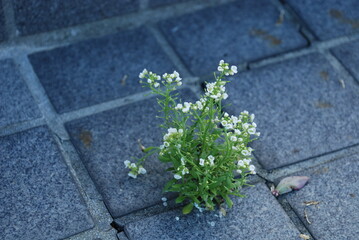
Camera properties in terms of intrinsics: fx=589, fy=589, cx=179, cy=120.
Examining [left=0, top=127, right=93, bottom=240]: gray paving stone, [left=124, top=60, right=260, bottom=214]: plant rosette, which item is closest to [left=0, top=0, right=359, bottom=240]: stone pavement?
[left=0, top=127, right=93, bottom=240]: gray paving stone

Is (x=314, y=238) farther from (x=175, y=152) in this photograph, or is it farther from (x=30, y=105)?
(x=30, y=105)

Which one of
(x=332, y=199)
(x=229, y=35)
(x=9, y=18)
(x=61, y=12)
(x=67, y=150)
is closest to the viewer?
(x=332, y=199)

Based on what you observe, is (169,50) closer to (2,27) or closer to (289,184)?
(2,27)

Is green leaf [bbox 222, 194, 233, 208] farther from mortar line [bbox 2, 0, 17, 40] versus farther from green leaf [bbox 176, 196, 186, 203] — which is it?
mortar line [bbox 2, 0, 17, 40]

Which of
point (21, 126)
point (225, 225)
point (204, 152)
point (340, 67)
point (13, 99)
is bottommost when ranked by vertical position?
point (225, 225)

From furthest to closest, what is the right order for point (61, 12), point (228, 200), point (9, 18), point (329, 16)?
1. point (329, 16)
2. point (61, 12)
3. point (9, 18)
4. point (228, 200)

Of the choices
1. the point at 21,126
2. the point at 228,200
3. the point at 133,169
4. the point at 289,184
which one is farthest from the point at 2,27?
the point at 289,184

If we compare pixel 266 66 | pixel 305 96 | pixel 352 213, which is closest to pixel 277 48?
pixel 266 66
